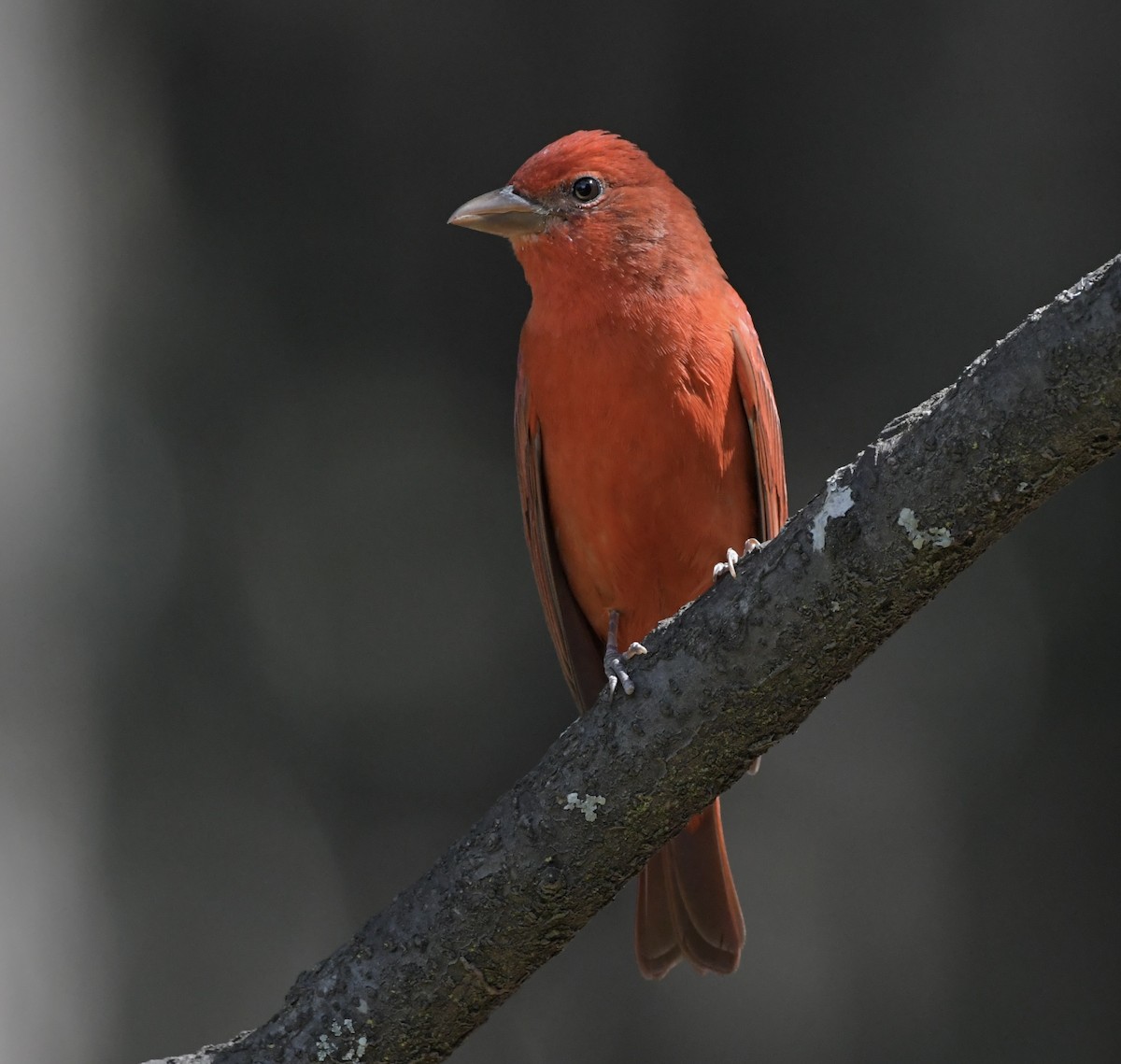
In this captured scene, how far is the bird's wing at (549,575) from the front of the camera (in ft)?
10.8

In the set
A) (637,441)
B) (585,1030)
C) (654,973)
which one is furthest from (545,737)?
(637,441)

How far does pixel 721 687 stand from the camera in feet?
7.08

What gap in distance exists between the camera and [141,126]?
4363 millimetres

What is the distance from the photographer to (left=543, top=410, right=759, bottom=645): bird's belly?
3088mm

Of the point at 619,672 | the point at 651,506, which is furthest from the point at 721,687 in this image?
the point at 651,506

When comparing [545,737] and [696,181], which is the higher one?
[696,181]

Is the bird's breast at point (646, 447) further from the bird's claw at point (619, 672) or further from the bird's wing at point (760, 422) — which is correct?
the bird's claw at point (619, 672)

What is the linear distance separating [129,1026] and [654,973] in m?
1.54

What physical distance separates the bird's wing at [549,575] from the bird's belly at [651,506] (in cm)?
4

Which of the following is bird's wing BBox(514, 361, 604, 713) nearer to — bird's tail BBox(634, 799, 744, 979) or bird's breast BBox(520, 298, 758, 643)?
bird's breast BBox(520, 298, 758, 643)

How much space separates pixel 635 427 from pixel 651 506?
→ 0.17m

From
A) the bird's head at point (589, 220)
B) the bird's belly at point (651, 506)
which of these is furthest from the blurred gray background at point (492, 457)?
the bird's belly at point (651, 506)

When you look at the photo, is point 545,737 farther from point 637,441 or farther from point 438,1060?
point 438,1060

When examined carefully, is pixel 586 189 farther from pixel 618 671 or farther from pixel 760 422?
pixel 618 671
